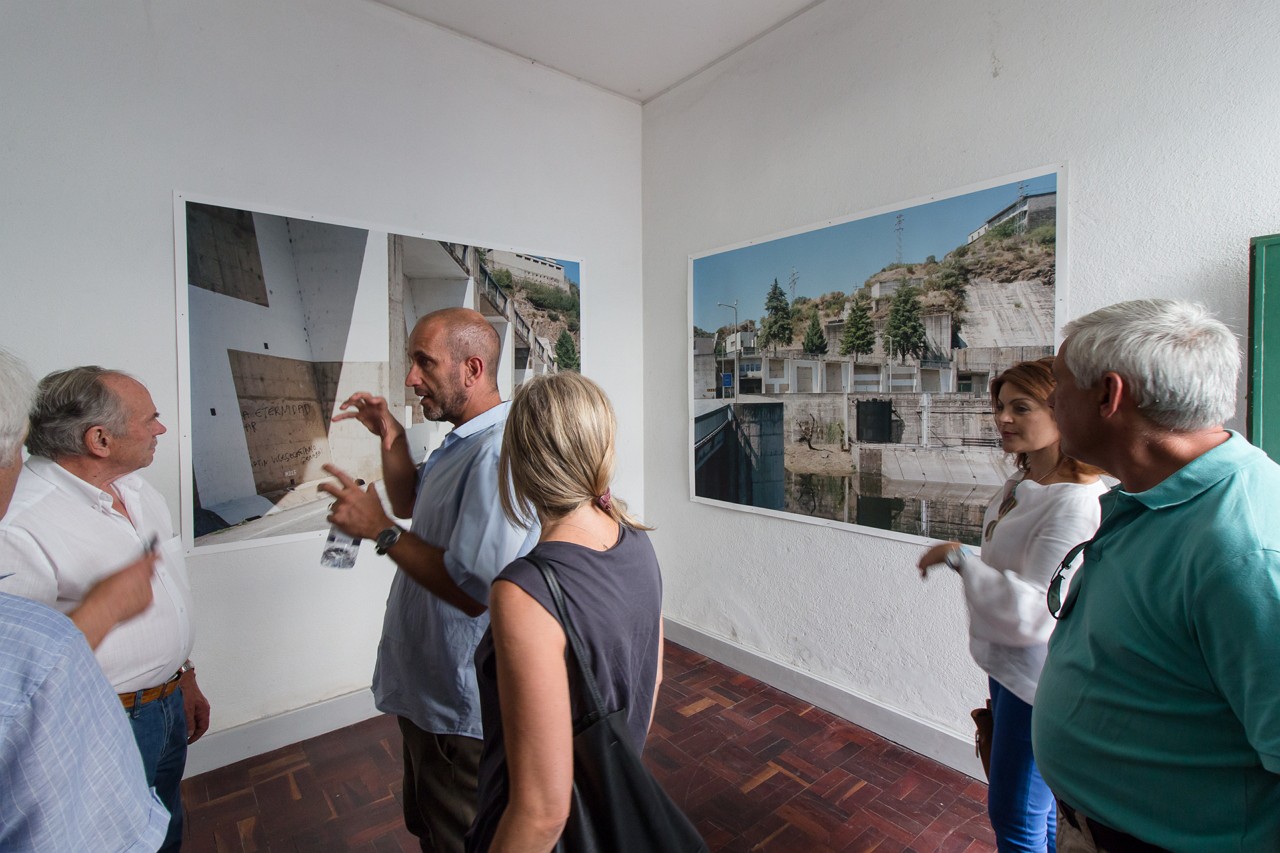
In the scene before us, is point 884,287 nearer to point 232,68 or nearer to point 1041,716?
point 1041,716

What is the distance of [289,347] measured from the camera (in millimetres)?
3018

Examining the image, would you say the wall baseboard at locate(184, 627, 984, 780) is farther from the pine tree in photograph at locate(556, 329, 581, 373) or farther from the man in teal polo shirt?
the pine tree in photograph at locate(556, 329, 581, 373)

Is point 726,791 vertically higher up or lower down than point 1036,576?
lower down

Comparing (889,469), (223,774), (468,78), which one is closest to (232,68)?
(468,78)

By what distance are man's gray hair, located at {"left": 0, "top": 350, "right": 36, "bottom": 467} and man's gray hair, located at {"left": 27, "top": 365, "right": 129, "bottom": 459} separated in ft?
2.91

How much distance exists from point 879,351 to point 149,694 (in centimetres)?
309

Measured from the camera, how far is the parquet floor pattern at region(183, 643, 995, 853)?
2.34 metres

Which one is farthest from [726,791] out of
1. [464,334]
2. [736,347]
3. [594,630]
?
[736,347]

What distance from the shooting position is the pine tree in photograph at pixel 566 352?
4020 mm

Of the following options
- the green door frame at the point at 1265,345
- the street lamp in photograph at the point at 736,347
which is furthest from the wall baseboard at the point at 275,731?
the green door frame at the point at 1265,345

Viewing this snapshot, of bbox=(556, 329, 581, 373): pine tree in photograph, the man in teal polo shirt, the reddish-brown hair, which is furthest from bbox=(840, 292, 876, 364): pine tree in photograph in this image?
the man in teal polo shirt

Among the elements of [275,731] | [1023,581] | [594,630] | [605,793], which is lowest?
[275,731]

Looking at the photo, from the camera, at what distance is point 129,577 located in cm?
129

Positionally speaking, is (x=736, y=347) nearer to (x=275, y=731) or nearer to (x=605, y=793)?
(x=605, y=793)
